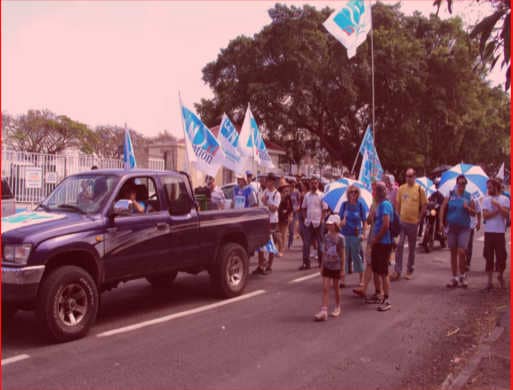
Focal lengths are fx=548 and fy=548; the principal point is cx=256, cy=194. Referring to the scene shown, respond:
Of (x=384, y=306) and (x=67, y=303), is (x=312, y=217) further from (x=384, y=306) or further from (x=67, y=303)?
(x=67, y=303)

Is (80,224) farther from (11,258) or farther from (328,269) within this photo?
(328,269)

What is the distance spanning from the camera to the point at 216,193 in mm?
12922

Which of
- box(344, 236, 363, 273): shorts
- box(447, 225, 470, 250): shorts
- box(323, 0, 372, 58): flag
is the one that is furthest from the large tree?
box(344, 236, 363, 273): shorts

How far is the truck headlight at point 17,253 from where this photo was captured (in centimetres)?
570

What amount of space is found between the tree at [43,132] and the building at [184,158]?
9.16 m

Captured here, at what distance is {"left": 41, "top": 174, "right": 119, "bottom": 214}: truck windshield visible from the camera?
675cm

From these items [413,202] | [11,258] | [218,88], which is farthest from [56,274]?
[218,88]

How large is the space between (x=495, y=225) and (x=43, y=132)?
40.3m

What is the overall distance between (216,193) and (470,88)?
3204 cm

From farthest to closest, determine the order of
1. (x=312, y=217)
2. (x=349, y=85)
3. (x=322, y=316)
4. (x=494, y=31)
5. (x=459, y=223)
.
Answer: (x=349, y=85)
(x=312, y=217)
(x=459, y=223)
(x=322, y=316)
(x=494, y=31)

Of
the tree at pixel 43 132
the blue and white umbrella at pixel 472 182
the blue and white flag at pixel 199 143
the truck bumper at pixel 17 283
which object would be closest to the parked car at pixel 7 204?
the blue and white flag at pixel 199 143

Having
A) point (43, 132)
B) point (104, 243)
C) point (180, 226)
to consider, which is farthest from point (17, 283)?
point (43, 132)

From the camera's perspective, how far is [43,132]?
43.3 meters

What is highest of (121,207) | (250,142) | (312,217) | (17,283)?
(250,142)
